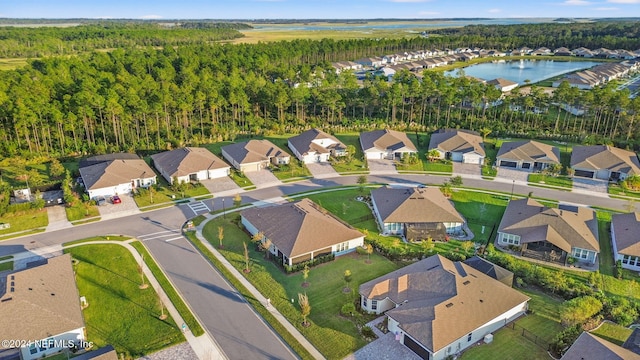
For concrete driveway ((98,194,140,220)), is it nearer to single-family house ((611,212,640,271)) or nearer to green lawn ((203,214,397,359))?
green lawn ((203,214,397,359))

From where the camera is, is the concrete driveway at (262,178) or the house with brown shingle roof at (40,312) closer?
the house with brown shingle roof at (40,312)

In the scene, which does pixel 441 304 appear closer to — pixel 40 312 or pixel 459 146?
pixel 40 312

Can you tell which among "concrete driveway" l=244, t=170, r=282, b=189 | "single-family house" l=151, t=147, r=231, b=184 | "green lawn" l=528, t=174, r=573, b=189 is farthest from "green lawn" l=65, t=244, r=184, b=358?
"green lawn" l=528, t=174, r=573, b=189

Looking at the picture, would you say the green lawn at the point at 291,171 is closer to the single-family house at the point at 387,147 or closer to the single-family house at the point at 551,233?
the single-family house at the point at 387,147

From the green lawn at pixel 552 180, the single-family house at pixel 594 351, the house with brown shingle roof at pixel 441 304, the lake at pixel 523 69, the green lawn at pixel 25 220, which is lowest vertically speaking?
the green lawn at pixel 552 180

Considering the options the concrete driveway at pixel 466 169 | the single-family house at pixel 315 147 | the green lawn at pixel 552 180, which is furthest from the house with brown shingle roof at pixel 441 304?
the single-family house at pixel 315 147

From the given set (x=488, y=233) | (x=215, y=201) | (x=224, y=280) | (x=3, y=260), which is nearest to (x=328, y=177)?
(x=215, y=201)

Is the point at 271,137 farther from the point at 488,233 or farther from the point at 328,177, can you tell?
the point at 488,233

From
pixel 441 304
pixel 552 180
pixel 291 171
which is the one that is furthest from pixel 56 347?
pixel 552 180
